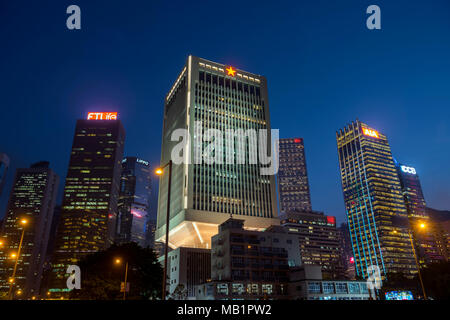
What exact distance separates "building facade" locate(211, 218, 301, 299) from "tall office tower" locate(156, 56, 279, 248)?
17.3m

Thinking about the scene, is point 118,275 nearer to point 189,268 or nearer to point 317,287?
point 317,287

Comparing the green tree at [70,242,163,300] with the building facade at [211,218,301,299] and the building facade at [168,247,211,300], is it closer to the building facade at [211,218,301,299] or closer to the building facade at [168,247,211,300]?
the building facade at [211,218,301,299]

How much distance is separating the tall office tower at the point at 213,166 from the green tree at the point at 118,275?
6680 cm

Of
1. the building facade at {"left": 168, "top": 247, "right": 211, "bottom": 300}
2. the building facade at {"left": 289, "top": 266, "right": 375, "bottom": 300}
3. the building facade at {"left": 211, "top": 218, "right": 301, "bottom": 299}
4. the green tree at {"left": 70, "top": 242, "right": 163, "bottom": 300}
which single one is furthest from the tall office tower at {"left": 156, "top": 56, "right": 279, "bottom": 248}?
the green tree at {"left": 70, "top": 242, "right": 163, "bottom": 300}

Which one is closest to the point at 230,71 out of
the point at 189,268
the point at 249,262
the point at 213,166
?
the point at 213,166

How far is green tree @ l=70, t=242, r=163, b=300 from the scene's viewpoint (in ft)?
188

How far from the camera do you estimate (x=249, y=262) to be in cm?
11656

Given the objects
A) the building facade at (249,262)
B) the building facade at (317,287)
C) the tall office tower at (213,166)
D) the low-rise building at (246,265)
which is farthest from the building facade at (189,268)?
the building facade at (317,287)

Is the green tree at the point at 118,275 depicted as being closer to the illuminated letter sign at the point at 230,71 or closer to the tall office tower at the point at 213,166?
the tall office tower at the point at 213,166

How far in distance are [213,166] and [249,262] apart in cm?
4790

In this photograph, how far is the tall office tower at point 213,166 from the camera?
462ft

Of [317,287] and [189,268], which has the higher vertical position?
[189,268]
